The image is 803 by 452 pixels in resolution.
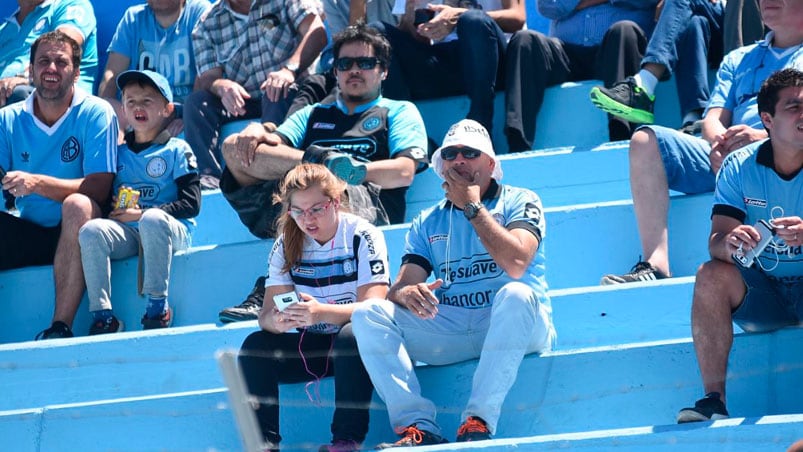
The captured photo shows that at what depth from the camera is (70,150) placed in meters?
5.63

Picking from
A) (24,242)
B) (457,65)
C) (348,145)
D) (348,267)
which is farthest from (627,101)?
(24,242)

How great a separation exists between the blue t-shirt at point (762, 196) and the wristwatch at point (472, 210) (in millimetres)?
752

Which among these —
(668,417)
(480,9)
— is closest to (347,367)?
(668,417)

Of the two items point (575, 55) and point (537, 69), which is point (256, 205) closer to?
point (537, 69)

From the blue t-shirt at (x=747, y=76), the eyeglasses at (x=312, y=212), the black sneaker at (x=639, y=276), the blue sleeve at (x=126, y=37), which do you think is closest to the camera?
the eyeglasses at (x=312, y=212)

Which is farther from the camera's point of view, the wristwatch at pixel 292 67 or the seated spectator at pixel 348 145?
the wristwatch at pixel 292 67

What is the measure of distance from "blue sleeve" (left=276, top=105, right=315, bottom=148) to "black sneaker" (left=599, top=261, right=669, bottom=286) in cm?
156

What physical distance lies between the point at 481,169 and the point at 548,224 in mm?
823

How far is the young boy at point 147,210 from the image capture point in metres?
5.16

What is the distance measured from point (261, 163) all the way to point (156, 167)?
18.0 inches

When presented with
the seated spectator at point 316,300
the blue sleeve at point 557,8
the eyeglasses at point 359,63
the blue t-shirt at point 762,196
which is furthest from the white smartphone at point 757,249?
the blue sleeve at point 557,8

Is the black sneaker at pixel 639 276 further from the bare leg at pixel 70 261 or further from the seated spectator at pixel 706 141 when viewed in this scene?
the bare leg at pixel 70 261

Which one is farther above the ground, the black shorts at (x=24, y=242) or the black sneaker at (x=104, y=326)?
the black shorts at (x=24, y=242)

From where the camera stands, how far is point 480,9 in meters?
6.28
